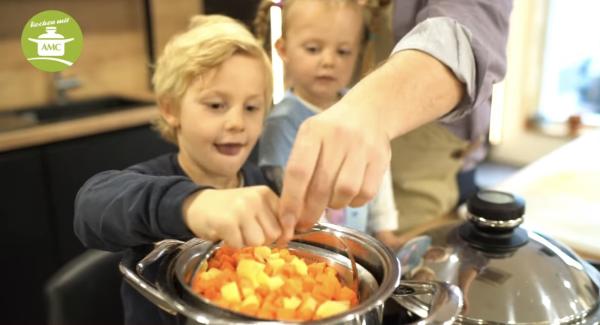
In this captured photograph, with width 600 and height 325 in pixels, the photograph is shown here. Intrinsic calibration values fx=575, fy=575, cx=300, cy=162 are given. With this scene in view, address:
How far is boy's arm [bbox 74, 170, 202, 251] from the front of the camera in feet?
1.10

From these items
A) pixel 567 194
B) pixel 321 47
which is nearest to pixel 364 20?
pixel 321 47

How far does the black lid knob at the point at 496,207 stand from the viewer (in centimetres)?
45

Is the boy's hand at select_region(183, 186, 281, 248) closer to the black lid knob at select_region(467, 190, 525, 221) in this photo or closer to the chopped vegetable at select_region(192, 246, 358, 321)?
the chopped vegetable at select_region(192, 246, 358, 321)

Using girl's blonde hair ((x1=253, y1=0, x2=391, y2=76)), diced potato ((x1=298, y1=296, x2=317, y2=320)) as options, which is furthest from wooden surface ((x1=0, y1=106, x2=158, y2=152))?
diced potato ((x1=298, y1=296, x2=317, y2=320))

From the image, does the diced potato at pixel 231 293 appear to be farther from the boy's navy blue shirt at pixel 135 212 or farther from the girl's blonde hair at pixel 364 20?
the girl's blonde hair at pixel 364 20

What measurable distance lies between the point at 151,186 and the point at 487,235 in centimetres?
28

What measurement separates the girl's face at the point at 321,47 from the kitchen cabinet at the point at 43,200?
0.38 feet

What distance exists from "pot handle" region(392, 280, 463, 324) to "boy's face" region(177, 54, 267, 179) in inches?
6.0

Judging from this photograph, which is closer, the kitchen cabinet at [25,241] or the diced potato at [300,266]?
the diced potato at [300,266]

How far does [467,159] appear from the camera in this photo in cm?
75

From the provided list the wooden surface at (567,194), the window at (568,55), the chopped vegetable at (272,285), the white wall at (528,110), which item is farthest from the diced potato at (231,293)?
the window at (568,55)

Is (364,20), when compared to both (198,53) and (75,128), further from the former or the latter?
(75,128)

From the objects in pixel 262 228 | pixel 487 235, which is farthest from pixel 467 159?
pixel 262 228

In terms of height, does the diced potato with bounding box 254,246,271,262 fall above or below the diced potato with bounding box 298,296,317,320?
above
